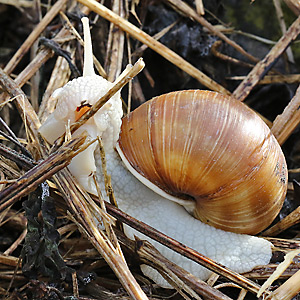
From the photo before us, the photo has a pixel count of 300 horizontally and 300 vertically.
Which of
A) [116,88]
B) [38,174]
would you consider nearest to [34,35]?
[116,88]

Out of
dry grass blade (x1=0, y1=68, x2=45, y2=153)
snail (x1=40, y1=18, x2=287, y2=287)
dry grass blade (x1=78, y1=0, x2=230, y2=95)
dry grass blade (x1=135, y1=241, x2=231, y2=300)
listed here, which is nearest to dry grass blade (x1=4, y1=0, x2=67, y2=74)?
dry grass blade (x1=78, y1=0, x2=230, y2=95)

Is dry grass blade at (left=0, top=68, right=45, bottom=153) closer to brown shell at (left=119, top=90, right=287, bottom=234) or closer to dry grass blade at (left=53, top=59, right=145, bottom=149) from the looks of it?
dry grass blade at (left=53, top=59, right=145, bottom=149)

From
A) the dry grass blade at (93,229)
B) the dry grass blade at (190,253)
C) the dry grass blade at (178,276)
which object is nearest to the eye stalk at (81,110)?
the dry grass blade at (93,229)

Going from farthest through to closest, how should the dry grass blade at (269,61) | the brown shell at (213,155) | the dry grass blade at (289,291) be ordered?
the dry grass blade at (269,61) < the brown shell at (213,155) < the dry grass blade at (289,291)

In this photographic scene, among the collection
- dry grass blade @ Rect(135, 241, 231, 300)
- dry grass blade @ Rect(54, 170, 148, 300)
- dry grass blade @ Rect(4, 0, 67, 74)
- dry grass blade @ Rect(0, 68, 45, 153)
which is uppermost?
dry grass blade @ Rect(4, 0, 67, 74)

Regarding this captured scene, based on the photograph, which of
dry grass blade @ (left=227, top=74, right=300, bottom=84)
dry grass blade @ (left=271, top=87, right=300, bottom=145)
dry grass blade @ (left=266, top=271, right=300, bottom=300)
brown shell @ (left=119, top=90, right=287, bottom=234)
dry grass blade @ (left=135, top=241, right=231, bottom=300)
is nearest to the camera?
dry grass blade @ (left=266, top=271, right=300, bottom=300)

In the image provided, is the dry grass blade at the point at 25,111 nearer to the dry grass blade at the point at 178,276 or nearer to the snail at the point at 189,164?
the snail at the point at 189,164

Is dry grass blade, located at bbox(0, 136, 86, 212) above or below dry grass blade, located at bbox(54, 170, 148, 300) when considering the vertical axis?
above

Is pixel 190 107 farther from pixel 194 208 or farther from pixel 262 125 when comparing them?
pixel 194 208

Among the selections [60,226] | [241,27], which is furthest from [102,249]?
[241,27]
